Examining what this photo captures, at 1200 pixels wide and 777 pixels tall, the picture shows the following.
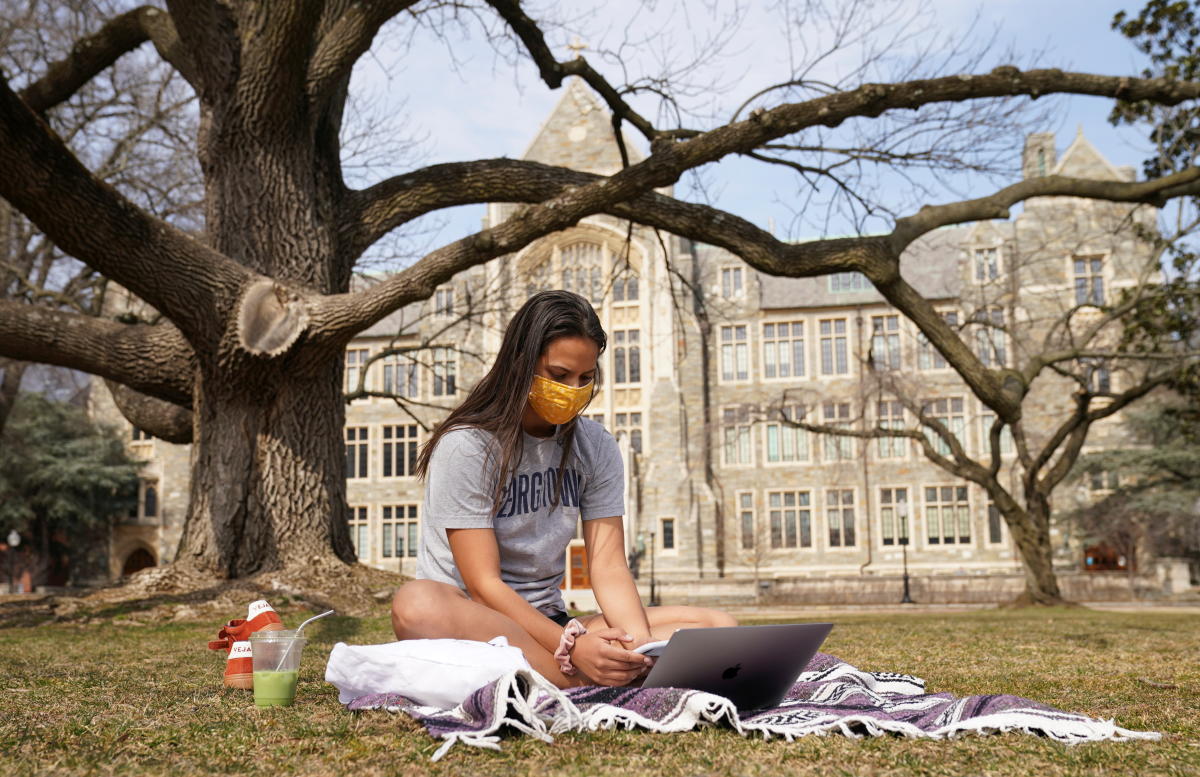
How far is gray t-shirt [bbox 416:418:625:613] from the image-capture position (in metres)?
2.54

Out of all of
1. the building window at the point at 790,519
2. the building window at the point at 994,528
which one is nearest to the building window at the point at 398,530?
the building window at the point at 790,519

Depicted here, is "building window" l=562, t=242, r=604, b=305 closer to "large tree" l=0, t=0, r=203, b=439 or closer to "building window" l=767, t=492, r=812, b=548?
"building window" l=767, t=492, r=812, b=548

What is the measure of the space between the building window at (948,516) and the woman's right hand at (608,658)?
92.9 feet

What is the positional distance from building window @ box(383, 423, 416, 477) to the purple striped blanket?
1181 inches

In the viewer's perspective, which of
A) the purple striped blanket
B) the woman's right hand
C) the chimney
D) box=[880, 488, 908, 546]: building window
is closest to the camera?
the purple striped blanket

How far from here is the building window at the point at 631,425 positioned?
2967 cm

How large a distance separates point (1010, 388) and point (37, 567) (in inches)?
1133

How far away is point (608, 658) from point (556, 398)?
0.65 metres

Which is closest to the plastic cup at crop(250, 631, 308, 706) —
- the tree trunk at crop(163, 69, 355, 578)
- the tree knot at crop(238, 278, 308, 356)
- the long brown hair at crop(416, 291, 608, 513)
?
the long brown hair at crop(416, 291, 608, 513)

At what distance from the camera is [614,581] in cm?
264

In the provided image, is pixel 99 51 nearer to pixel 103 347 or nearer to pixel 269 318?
pixel 103 347

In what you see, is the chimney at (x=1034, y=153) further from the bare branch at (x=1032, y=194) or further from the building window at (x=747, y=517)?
the building window at (x=747, y=517)

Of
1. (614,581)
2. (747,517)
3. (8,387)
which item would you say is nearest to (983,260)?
(747,517)

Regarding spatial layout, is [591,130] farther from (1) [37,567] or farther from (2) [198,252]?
(2) [198,252]
